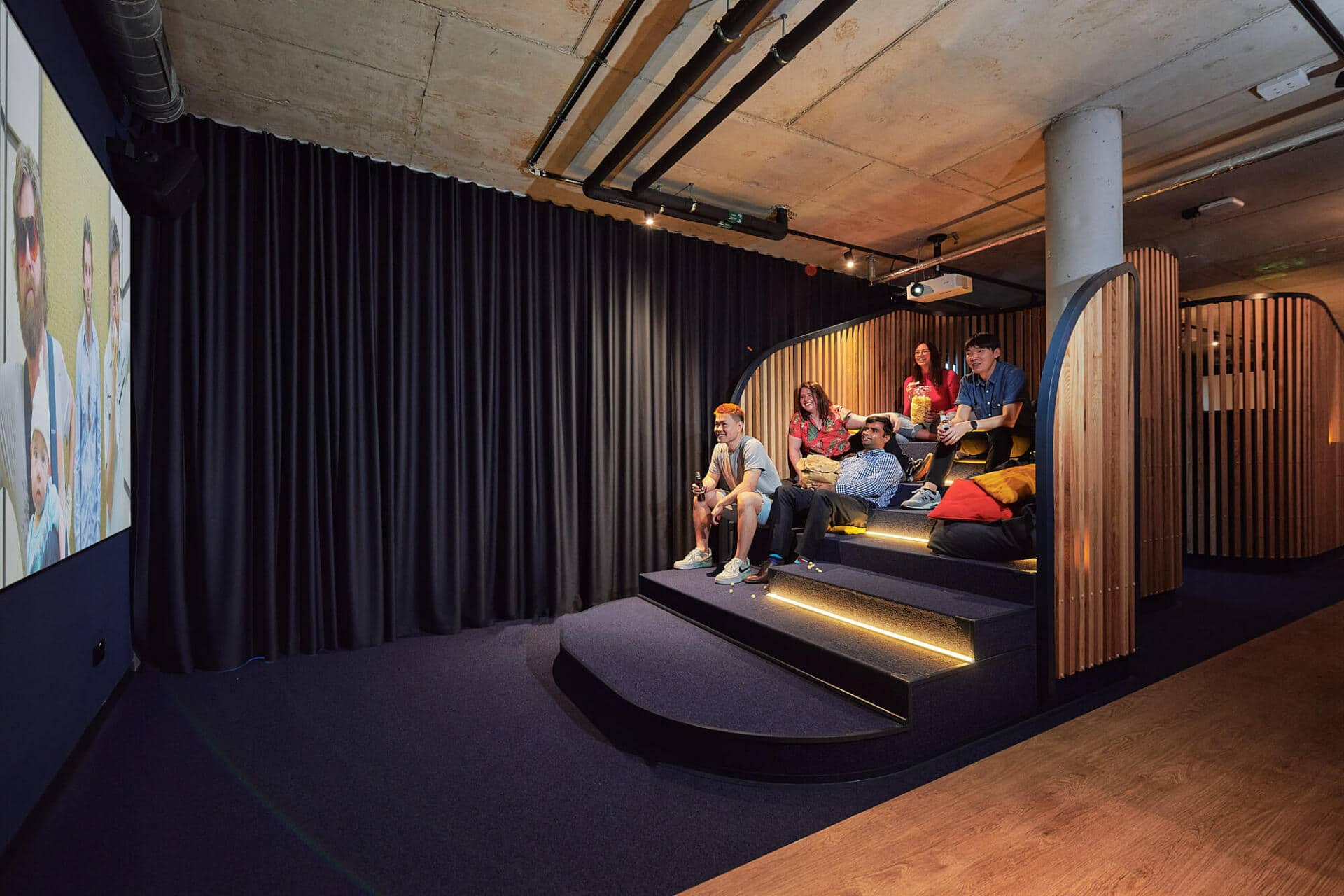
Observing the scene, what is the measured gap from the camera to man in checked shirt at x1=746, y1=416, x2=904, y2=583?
3.84 m

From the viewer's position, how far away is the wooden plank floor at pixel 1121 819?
166cm

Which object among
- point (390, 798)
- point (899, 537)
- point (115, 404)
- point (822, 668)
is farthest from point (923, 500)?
point (115, 404)

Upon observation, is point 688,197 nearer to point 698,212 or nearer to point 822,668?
point 698,212

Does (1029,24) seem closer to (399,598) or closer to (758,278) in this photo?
(758,278)

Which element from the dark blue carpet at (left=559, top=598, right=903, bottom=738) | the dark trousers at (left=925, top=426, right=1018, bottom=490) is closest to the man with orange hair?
the dark blue carpet at (left=559, top=598, right=903, bottom=738)

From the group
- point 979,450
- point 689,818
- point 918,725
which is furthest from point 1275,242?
point 689,818

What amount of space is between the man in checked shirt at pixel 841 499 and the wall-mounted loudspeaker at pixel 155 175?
3.54m

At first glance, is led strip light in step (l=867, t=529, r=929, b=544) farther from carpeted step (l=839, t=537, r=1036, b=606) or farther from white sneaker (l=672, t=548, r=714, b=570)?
white sneaker (l=672, t=548, r=714, b=570)

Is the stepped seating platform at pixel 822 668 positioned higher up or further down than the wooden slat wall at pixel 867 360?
further down

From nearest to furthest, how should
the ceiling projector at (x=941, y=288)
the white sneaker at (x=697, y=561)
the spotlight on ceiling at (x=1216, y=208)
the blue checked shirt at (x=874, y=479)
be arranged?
the blue checked shirt at (x=874, y=479) → the white sneaker at (x=697, y=561) → the spotlight on ceiling at (x=1216, y=208) → the ceiling projector at (x=941, y=288)

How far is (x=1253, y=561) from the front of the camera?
225 inches

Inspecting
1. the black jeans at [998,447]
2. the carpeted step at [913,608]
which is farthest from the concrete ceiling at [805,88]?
the carpeted step at [913,608]

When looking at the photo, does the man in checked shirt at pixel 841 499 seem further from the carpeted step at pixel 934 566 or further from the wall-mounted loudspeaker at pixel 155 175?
the wall-mounted loudspeaker at pixel 155 175

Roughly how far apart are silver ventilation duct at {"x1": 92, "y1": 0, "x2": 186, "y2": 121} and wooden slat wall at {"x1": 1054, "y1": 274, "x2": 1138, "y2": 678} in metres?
3.97
